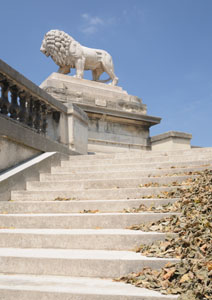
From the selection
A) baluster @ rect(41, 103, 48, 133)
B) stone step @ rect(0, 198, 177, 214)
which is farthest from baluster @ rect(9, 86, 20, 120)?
stone step @ rect(0, 198, 177, 214)

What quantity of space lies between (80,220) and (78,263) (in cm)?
96

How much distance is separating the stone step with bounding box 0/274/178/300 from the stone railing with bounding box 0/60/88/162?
9.93 feet

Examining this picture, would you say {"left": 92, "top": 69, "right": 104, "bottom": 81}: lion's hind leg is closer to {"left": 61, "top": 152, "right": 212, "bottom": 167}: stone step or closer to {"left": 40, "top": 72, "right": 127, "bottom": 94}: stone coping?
{"left": 40, "top": 72, "right": 127, "bottom": 94}: stone coping

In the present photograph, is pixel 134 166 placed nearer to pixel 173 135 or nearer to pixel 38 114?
pixel 38 114

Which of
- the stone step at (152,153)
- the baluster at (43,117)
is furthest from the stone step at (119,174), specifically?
the baluster at (43,117)

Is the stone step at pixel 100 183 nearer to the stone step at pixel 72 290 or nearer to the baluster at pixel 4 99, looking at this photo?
the baluster at pixel 4 99

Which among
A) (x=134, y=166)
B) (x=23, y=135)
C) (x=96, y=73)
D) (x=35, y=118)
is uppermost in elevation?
(x=96, y=73)

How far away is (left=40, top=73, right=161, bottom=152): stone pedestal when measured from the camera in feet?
42.6

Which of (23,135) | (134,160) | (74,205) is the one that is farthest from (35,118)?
(74,205)

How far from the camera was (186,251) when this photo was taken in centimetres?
276

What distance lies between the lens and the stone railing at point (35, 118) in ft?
18.3

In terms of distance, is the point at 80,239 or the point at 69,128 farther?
the point at 69,128

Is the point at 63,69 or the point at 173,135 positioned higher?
the point at 63,69

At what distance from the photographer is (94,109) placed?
1298 centimetres
